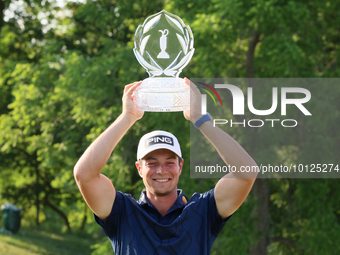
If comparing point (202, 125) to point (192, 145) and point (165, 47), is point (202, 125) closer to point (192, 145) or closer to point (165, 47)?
point (165, 47)

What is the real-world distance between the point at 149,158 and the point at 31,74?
9735 mm

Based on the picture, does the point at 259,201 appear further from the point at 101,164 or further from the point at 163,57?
the point at 101,164

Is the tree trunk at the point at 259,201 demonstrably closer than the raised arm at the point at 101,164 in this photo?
No

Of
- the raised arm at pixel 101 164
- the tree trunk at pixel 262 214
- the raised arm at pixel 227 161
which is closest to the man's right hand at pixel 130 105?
the raised arm at pixel 101 164

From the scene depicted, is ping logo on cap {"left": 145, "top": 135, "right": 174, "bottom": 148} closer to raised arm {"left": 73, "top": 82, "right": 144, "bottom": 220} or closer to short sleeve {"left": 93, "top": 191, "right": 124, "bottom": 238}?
raised arm {"left": 73, "top": 82, "right": 144, "bottom": 220}

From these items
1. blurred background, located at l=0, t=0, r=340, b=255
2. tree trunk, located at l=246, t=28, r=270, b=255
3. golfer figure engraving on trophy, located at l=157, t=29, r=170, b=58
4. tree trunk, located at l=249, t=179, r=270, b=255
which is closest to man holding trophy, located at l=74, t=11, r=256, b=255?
golfer figure engraving on trophy, located at l=157, t=29, r=170, b=58

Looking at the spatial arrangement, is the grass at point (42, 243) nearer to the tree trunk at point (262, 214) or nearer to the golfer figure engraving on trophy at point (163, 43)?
the tree trunk at point (262, 214)

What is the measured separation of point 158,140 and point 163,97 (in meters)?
0.28

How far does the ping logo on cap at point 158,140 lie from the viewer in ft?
8.45

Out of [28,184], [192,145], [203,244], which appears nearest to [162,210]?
[203,244]

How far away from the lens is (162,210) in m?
2.57

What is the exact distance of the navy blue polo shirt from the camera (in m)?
2.43

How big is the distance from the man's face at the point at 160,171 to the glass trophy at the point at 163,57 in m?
0.28

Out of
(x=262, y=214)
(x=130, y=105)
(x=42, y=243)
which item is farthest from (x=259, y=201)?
(x=42, y=243)
